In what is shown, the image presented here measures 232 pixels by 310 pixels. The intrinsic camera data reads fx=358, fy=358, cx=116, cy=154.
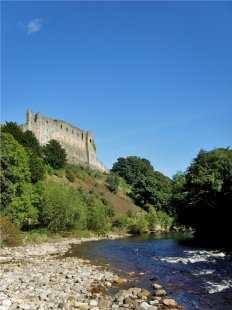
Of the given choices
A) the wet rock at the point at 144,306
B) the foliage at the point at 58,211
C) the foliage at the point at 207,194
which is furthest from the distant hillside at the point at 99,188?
the wet rock at the point at 144,306

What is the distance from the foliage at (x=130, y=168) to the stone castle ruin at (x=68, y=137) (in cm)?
2371

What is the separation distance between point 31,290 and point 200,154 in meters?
33.8

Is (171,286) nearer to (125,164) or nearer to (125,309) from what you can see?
(125,309)

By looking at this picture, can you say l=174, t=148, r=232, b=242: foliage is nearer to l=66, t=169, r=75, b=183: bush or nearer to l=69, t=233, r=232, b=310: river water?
l=69, t=233, r=232, b=310: river water

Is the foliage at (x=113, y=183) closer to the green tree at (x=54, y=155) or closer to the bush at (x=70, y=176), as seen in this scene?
the bush at (x=70, y=176)

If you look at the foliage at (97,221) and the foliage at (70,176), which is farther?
the foliage at (70,176)

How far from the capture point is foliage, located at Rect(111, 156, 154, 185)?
122m

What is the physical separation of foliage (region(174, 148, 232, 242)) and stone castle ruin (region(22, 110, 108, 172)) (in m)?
38.0

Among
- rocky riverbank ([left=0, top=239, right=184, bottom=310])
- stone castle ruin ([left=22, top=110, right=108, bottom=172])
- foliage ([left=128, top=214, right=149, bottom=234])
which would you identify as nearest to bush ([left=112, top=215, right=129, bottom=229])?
foliage ([left=128, top=214, right=149, bottom=234])

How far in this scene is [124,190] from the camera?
8744 cm

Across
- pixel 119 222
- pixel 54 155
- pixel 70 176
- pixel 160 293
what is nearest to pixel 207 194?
pixel 160 293

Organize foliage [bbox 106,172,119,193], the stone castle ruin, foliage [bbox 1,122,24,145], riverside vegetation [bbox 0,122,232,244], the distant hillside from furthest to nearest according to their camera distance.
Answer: foliage [bbox 106,172,119,193]
the stone castle ruin
the distant hillside
foliage [bbox 1,122,24,145]
riverside vegetation [bbox 0,122,232,244]

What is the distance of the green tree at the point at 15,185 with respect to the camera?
33.3 meters

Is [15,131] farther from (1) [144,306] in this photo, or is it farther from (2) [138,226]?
(1) [144,306]
